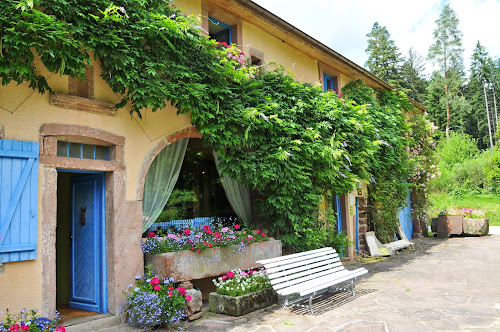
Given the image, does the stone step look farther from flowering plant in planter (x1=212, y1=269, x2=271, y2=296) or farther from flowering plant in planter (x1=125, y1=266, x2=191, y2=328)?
flowering plant in planter (x1=212, y1=269, x2=271, y2=296)

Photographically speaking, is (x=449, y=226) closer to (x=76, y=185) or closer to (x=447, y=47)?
(x=76, y=185)

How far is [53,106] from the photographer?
5.09m

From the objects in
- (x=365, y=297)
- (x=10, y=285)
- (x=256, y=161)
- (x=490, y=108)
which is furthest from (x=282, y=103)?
(x=490, y=108)

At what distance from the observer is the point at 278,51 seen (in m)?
9.46

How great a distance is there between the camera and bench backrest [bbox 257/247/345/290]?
583cm

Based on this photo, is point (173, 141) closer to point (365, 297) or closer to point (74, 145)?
point (74, 145)

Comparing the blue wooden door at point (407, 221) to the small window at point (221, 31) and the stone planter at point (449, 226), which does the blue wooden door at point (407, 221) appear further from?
the small window at point (221, 31)

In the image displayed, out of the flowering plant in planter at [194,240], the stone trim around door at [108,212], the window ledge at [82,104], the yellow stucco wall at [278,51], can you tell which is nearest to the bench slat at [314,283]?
the flowering plant in planter at [194,240]

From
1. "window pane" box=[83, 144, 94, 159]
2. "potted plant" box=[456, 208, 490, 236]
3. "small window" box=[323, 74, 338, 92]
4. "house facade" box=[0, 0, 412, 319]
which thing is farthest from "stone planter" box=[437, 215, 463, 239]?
"window pane" box=[83, 144, 94, 159]

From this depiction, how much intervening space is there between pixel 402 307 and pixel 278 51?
6.32m

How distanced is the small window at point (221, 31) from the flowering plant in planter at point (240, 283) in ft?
16.0

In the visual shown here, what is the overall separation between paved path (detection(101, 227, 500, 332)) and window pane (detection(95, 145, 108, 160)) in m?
2.71

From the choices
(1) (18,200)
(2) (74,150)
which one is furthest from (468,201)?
(1) (18,200)

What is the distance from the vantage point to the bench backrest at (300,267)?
583 cm
